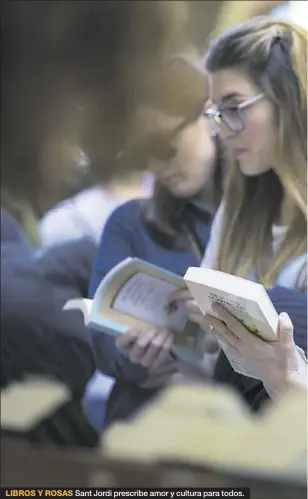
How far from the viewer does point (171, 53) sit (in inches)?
42.9

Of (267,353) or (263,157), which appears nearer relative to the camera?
(267,353)

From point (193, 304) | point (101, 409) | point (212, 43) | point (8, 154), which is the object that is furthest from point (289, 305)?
point (8, 154)

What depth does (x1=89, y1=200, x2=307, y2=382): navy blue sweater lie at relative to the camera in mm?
1096

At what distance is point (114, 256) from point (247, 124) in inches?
14.8

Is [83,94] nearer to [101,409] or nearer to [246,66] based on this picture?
[246,66]

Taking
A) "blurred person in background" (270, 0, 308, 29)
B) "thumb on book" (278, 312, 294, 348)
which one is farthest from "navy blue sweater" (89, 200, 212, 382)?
"blurred person in background" (270, 0, 308, 29)

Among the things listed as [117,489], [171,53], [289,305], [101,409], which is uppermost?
[171,53]

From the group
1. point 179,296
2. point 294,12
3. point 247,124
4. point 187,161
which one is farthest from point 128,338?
point 294,12

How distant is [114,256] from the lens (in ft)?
3.64

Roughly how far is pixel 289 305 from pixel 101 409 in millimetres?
432

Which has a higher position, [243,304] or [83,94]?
[83,94]

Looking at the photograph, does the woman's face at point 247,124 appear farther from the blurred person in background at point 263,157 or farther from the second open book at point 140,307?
the second open book at point 140,307

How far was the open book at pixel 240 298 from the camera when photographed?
0.85 m

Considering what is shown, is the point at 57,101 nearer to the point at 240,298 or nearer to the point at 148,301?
the point at 148,301
